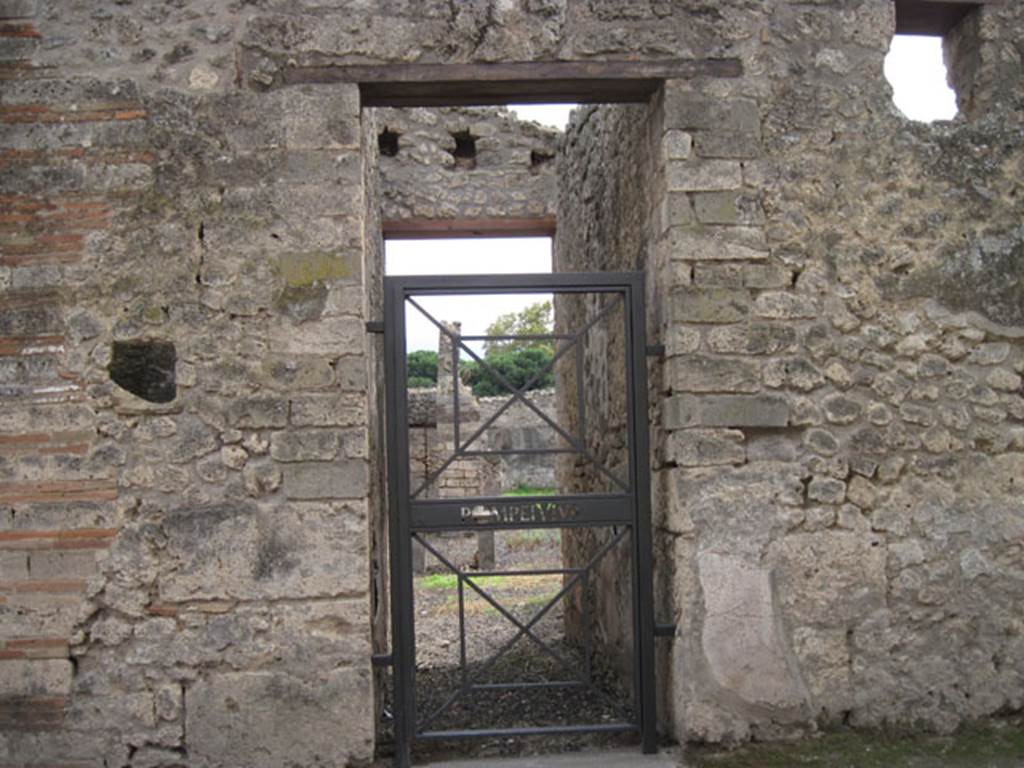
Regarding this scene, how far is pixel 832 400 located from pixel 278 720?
2.74 m

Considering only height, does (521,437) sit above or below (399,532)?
above

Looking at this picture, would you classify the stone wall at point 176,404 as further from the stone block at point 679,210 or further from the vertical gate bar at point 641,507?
the stone block at point 679,210

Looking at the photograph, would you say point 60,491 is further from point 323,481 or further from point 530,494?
point 530,494

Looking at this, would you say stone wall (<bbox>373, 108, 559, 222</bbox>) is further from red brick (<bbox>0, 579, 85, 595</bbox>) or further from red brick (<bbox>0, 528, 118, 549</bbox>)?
red brick (<bbox>0, 579, 85, 595</bbox>)

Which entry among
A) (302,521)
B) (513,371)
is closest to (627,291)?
(302,521)

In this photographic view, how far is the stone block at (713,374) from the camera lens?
4.04m

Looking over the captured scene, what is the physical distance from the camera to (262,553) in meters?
3.88

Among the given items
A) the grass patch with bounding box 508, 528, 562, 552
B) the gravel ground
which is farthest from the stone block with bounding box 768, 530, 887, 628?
the grass patch with bounding box 508, 528, 562, 552

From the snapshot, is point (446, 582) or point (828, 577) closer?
point (828, 577)

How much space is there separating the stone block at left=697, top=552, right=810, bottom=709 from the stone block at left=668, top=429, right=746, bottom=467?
1.35 feet

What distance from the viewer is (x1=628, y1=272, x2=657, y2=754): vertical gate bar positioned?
4.11 m

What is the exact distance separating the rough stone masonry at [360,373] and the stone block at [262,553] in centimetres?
1

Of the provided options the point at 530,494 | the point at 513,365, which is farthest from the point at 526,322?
the point at 530,494

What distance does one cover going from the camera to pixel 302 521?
3900 millimetres
